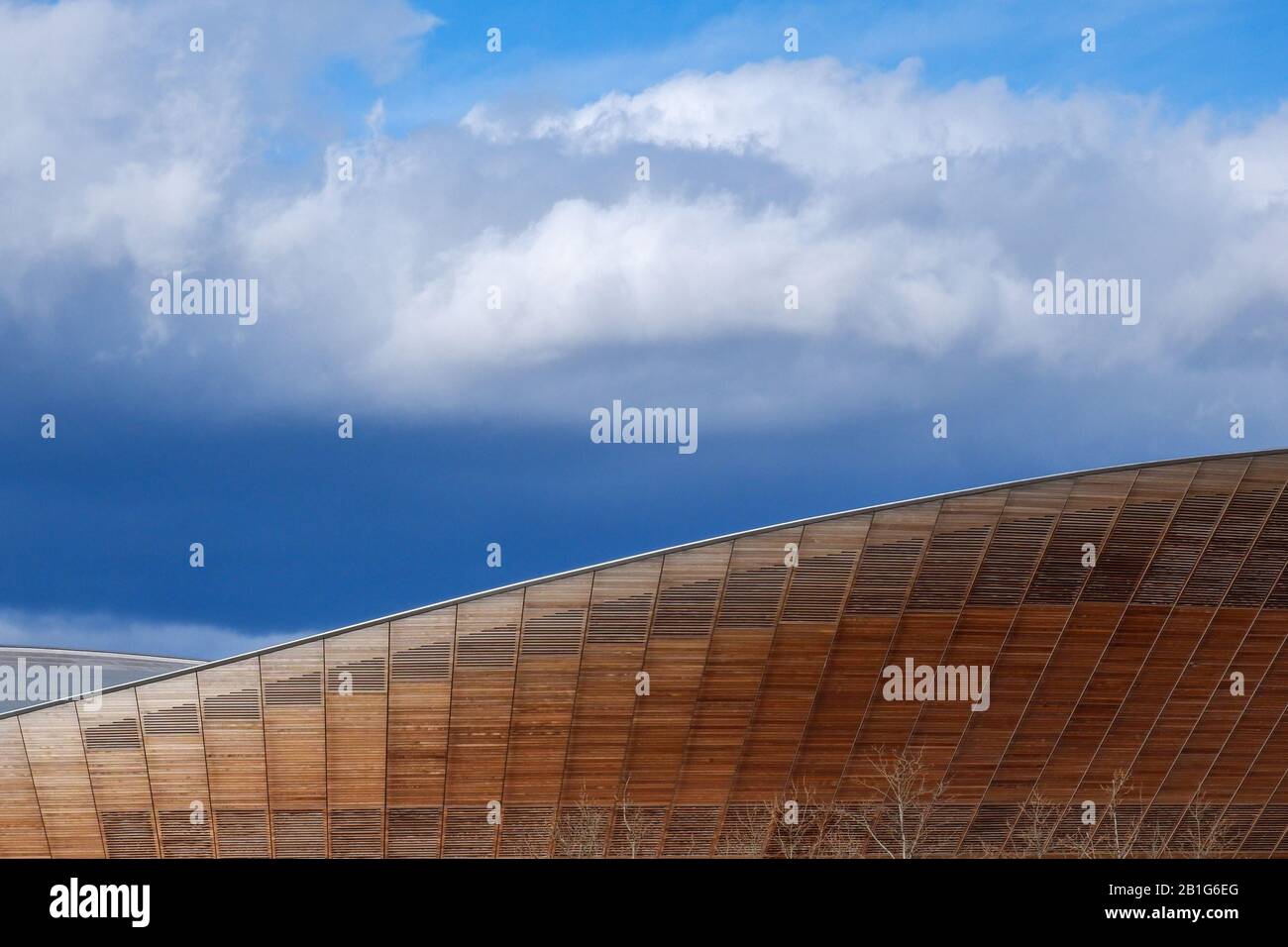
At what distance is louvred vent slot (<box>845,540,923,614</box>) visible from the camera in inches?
1282

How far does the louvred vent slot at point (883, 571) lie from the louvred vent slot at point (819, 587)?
28 centimetres

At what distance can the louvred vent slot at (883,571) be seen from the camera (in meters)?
32.6

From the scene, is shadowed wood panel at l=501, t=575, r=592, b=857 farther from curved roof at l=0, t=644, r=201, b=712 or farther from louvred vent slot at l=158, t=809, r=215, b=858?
curved roof at l=0, t=644, r=201, b=712

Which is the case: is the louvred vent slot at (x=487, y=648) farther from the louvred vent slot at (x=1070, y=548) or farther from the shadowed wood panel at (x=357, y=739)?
→ the louvred vent slot at (x=1070, y=548)

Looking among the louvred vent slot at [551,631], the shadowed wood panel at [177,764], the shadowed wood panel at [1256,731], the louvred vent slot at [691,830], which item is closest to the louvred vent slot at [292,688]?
the shadowed wood panel at [177,764]

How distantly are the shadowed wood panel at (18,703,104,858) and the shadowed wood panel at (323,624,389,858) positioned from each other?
569 centimetres

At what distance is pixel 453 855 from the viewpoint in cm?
3278

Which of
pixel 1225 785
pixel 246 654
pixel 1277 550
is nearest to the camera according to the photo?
pixel 246 654

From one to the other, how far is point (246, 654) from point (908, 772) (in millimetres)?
16850

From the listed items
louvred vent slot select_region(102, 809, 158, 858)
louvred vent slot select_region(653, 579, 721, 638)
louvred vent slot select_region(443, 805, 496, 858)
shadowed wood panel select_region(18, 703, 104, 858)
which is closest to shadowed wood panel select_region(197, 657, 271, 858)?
louvred vent slot select_region(102, 809, 158, 858)

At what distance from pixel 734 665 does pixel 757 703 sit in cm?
124

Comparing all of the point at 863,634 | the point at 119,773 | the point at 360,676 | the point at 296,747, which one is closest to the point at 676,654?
the point at 863,634
